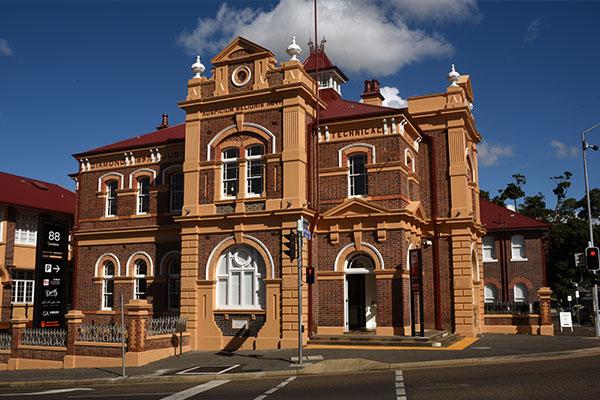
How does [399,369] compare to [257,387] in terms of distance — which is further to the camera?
[399,369]

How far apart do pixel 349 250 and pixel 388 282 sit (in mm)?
1977

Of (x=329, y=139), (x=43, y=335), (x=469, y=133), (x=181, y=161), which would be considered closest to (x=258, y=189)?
(x=329, y=139)

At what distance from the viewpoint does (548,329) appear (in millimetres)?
28266

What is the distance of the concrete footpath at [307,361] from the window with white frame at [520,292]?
16.8 m

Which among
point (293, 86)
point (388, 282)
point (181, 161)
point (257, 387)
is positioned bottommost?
point (257, 387)

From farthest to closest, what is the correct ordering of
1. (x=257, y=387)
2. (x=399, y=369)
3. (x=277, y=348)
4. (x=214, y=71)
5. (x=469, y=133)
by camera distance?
(x=469, y=133) → (x=214, y=71) → (x=277, y=348) → (x=399, y=369) → (x=257, y=387)

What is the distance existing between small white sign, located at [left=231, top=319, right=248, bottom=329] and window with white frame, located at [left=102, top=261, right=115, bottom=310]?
7654 mm

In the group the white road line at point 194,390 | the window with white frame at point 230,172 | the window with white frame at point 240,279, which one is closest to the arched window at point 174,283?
the window with white frame at point 240,279

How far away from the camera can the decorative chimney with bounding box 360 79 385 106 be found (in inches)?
1275

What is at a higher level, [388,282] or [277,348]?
[388,282]

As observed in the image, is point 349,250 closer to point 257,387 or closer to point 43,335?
point 257,387

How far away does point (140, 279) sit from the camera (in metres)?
28.2

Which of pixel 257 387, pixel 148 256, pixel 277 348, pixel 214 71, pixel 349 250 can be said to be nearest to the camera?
pixel 257 387

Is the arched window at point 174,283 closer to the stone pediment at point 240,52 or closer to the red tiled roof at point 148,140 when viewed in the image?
the red tiled roof at point 148,140
